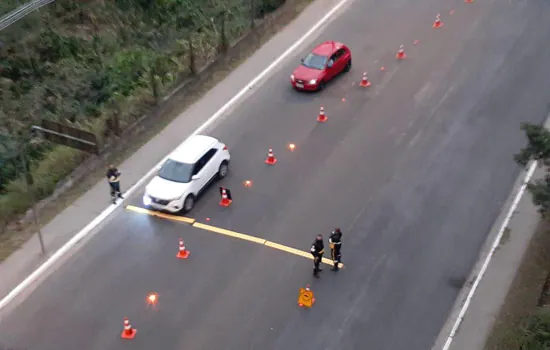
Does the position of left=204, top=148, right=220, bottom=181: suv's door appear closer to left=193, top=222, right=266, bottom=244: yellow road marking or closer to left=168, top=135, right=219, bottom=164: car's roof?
left=168, top=135, right=219, bottom=164: car's roof

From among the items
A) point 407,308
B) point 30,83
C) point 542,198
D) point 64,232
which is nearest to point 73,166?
point 64,232

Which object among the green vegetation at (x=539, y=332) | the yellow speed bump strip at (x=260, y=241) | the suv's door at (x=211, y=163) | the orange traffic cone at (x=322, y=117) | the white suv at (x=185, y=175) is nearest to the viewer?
the green vegetation at (x=539, y=332)

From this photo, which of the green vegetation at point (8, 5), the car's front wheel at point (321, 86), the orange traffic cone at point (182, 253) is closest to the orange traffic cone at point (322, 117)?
the car's front wheel at point (321, 86)

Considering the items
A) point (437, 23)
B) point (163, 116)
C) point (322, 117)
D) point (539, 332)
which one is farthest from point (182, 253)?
point (437, 23)


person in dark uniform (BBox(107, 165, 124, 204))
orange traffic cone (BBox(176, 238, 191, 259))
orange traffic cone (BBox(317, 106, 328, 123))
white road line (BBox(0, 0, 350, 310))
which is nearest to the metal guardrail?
white road line (BBox(0, 0, 350, 310))

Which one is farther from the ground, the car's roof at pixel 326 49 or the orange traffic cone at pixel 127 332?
the car's roof at pixel 326 49

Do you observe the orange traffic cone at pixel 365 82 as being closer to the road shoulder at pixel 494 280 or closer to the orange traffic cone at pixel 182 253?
the road shoulder at pixel 494 280

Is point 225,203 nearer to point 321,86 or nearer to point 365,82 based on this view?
point 321,86
